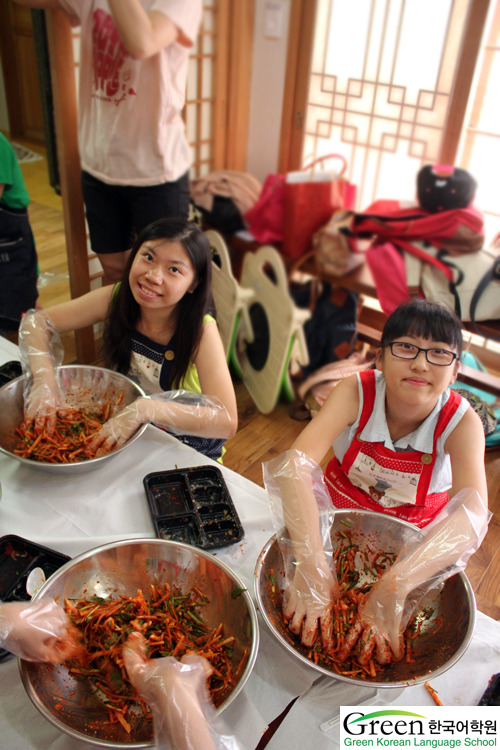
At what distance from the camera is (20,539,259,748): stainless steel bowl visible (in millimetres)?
653

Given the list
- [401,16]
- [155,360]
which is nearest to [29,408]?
[155,360]

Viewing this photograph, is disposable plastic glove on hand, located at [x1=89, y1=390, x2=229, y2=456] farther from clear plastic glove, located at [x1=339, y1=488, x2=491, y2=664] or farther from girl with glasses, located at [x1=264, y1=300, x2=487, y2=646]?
clear plastic glove, located at [x1=339, y1=488, x2=491, y2=664]

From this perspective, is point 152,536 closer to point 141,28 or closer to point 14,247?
point 141,28

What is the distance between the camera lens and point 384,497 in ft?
3.91

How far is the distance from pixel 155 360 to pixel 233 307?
110 centimetres

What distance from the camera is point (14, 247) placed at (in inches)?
85.0

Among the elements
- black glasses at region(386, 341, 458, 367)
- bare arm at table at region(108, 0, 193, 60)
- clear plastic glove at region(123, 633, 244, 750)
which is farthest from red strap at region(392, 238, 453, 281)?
clear plastic glove at region(123, 633, 244, 750)

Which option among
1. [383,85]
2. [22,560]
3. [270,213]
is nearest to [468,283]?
[270,213]

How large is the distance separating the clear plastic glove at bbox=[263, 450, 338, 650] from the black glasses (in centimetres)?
25

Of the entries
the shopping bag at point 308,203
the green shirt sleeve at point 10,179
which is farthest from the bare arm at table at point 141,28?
the shopping bag at point 308,203

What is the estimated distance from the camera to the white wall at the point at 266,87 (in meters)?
2.74

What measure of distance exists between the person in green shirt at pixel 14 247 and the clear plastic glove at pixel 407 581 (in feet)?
6.13

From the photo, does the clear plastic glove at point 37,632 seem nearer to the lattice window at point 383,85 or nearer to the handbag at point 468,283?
the handbag at point 468,283

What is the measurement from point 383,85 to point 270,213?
814 millimetres
